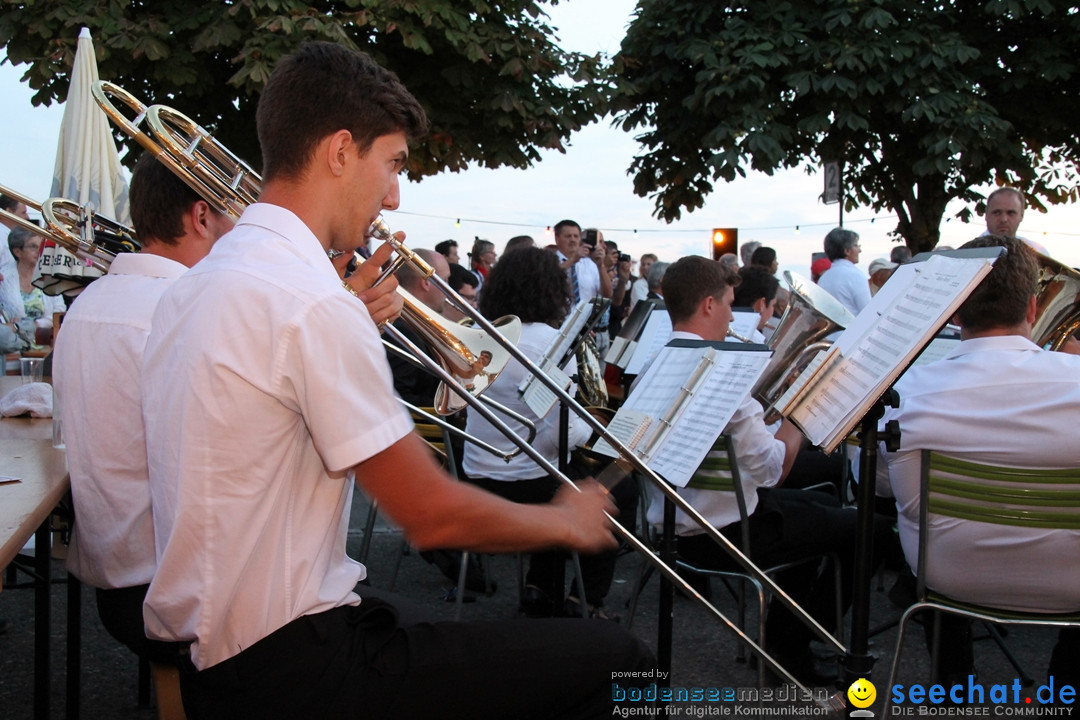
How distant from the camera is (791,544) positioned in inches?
123

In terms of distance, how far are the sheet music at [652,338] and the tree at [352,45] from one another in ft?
13.5

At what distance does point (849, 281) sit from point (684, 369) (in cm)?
494

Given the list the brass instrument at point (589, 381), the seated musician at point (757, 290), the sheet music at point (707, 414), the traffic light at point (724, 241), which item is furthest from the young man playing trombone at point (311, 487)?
the traffic light at point (724, 241)

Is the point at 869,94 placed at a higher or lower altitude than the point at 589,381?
higher

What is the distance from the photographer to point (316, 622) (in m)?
1.45

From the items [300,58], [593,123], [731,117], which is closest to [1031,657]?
[300,58]

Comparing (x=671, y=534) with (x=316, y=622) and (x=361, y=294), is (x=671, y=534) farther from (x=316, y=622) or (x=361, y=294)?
(x=316, y=622)

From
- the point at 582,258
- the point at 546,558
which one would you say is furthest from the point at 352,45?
the point at 546,558

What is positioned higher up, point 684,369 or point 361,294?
point 361,294

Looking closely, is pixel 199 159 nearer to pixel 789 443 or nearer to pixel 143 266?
pixel 143 266

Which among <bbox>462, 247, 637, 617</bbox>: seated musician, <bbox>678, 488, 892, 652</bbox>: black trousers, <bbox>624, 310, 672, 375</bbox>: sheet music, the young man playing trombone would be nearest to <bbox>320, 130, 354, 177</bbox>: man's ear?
the young man playing trombone

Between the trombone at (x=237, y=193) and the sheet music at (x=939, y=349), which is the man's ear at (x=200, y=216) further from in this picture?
the sheet music at (x=939, y=349)

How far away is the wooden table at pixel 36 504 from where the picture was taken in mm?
1774

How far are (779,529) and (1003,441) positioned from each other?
2.86ft
